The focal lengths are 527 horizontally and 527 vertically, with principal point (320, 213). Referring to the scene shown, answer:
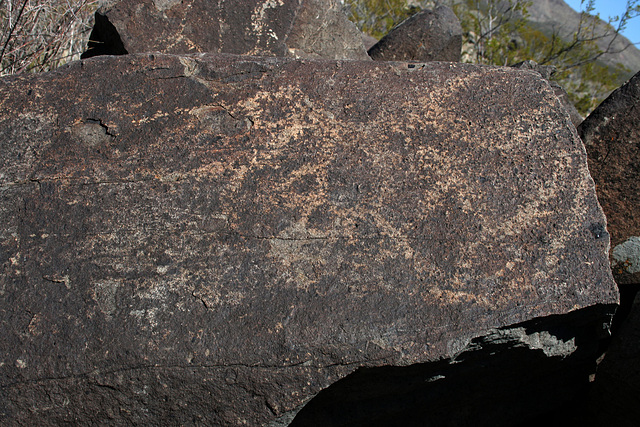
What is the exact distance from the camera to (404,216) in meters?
1.32

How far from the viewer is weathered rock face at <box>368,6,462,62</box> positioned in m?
3.13

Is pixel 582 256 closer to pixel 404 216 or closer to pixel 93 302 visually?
pixel 404 216

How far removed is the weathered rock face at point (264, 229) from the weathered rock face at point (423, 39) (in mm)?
1658

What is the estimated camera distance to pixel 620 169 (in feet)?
5.74

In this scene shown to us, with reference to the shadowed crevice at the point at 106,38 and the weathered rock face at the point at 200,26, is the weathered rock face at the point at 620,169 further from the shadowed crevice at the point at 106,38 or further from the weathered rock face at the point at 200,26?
the shadowed crevice at the point at 106,38

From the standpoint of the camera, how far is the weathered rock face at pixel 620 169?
1701mm

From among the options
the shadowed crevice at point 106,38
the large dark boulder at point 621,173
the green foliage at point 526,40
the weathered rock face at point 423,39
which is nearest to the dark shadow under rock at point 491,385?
the large dark boulder at point 621,173

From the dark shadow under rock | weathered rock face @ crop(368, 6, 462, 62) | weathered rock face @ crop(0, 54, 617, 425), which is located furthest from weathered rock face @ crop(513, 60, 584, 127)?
the dark shadow under rock

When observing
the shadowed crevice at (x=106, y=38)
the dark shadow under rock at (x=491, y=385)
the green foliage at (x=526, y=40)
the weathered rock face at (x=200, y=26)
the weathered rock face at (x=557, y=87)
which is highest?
the green foliage at (x=526, y=40)

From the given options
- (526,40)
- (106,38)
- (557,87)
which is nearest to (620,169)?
(557,87)

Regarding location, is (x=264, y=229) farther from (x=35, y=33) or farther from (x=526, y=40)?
(x=526, y=40)

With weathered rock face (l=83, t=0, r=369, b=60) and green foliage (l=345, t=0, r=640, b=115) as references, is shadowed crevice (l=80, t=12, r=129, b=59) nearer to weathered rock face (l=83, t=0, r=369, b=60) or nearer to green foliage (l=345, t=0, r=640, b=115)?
weathered rock face (l=83, t=0, r=369, b=60)

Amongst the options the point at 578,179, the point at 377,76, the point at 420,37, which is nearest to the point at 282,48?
the point at 377,76

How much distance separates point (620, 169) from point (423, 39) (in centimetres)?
170
